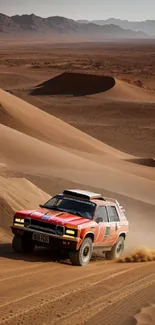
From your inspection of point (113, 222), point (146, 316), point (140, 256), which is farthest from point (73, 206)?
point (146, 316)

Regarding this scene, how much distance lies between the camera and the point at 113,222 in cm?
1296

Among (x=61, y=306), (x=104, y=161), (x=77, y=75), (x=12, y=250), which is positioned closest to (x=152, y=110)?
(x=77, y=75)

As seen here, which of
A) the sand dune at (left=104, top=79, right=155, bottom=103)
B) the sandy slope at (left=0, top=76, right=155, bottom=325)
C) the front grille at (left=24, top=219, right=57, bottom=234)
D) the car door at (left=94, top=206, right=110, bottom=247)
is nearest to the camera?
the sandy slope at (left=0, top=76, right=155, bottom=325)

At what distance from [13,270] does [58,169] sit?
13957mm

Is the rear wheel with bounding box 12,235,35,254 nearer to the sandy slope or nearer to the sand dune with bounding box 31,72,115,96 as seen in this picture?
the sandy slope

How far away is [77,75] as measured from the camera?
69.9 meters

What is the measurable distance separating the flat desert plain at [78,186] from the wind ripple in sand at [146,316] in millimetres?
11

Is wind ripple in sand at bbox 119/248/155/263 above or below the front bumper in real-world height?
below

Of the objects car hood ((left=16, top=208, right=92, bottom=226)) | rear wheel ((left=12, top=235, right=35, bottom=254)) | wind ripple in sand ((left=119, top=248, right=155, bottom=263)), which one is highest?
car hood ((left=16, top=208, right=92, bottom=226))

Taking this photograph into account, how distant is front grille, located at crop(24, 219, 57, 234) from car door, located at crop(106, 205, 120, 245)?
5.83ft

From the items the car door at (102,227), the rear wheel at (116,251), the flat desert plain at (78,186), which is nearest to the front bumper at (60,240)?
the flat desert plain at (78,186)

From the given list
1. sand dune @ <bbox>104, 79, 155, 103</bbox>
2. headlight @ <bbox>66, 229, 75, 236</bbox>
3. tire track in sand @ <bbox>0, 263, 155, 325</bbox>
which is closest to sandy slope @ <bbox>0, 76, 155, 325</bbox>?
tire track in sand @ <bbox>0, 263, 155, 325</bbox>

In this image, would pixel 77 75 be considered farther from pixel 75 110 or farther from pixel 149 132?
pixel 149 132

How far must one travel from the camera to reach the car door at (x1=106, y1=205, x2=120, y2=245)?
12.9 m
